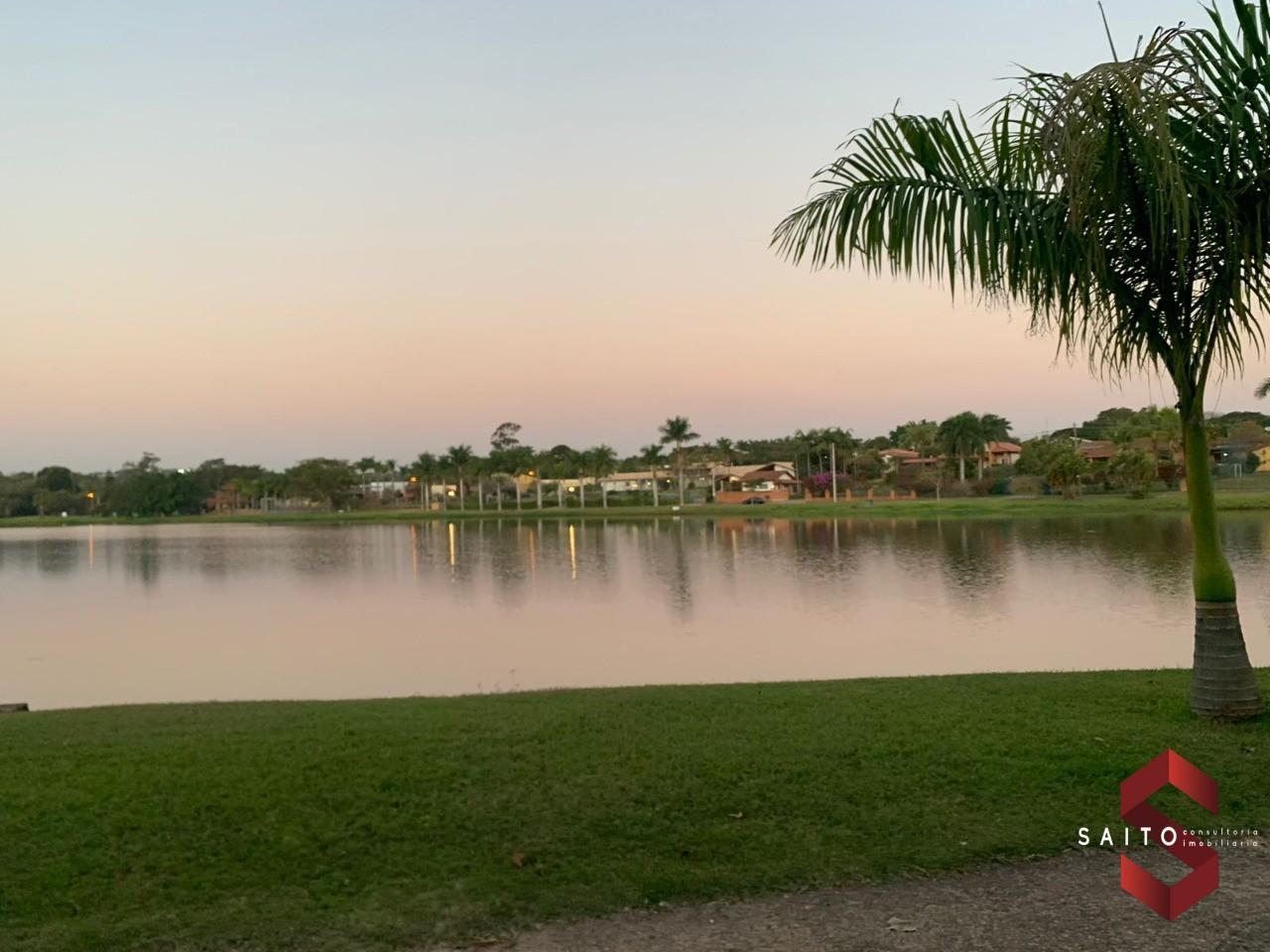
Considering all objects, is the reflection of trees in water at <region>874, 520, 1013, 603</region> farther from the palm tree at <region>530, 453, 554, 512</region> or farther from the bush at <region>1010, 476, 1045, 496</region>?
the palm tree at <region>530, 453, 554, 512</region>

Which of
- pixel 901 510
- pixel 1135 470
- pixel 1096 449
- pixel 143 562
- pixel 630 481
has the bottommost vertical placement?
pixel 143 562

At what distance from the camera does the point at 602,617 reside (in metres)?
24.2

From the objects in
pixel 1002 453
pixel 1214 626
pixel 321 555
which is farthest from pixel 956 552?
pixel 1002 453

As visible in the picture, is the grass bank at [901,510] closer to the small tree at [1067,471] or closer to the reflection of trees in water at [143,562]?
the small tree at [1067,471]

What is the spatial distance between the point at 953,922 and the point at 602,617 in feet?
63.6

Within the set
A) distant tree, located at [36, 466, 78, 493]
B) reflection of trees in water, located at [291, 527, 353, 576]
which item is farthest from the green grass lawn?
→ distant tree, located at [36, 466, 78, 493]

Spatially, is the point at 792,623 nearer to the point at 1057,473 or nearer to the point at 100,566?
the point at 100,566

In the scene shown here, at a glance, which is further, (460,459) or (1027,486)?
(460,459)

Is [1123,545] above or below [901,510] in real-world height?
below

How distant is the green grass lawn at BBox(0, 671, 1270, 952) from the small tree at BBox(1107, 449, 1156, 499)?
2996 inches

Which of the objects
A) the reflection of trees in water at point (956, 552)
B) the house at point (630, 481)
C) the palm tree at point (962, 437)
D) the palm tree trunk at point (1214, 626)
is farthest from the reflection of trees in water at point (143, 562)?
the house at point (630, 481)

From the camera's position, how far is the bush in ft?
299

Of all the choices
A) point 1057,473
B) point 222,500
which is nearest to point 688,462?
point 1057,473

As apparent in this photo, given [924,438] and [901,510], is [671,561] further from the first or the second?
[924,438]
